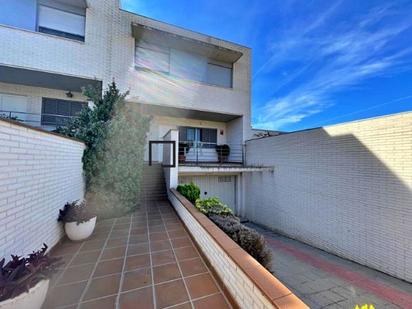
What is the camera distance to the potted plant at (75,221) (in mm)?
3584

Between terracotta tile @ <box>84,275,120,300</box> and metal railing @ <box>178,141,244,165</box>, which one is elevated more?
metal railing @ <box>178,141,244,165</box>

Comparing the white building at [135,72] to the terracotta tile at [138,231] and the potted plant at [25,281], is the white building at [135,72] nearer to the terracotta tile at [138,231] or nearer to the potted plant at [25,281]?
the terracotta tile at [138,231]

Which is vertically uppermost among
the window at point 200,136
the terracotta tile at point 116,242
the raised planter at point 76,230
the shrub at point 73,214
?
the window at point 200,136

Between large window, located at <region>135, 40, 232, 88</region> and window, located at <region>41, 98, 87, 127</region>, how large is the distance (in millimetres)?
3815

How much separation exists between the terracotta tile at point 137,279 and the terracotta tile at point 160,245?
2.27 ft

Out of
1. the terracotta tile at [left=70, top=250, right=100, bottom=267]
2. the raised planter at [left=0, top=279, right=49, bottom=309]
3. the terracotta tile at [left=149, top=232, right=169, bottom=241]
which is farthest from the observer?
the terracotta tile at [left=149, top=232, right=169, bottom=241]

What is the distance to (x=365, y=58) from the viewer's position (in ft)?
27.0

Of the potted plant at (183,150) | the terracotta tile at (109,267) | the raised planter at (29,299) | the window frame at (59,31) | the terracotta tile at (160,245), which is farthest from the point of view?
the potted plant at (183,150)

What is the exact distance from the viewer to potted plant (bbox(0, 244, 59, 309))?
1523mm

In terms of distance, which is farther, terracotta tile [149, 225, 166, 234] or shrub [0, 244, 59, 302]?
terracotta tile [149, 225, 166, 234]

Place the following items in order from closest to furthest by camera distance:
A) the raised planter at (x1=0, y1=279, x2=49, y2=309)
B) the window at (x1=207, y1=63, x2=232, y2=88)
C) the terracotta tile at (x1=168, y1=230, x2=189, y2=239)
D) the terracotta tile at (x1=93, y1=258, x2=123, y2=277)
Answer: the raised planter at (x1=0, y1=279, x2=49, y2=309) → the terracotta tile at (x1=93, y1=258, x2=123, y2=277) → the terracotta tile at (x1=168, y1=230, x2=189, y2=239) → the window at (x1=207, y1=63, x2=232, y2=88)

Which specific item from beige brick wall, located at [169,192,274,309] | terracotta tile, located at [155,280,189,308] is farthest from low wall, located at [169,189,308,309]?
terracotta tile, located at [155,280,189,308]

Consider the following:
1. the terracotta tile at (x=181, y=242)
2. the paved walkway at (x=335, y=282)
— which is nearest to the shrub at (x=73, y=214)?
the terracotta tile at (x=181, y=242)

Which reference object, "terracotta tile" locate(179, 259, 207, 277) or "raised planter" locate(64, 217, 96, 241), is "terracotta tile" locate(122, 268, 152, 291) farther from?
"raised planter" locate(64, 217, 96, 241)
